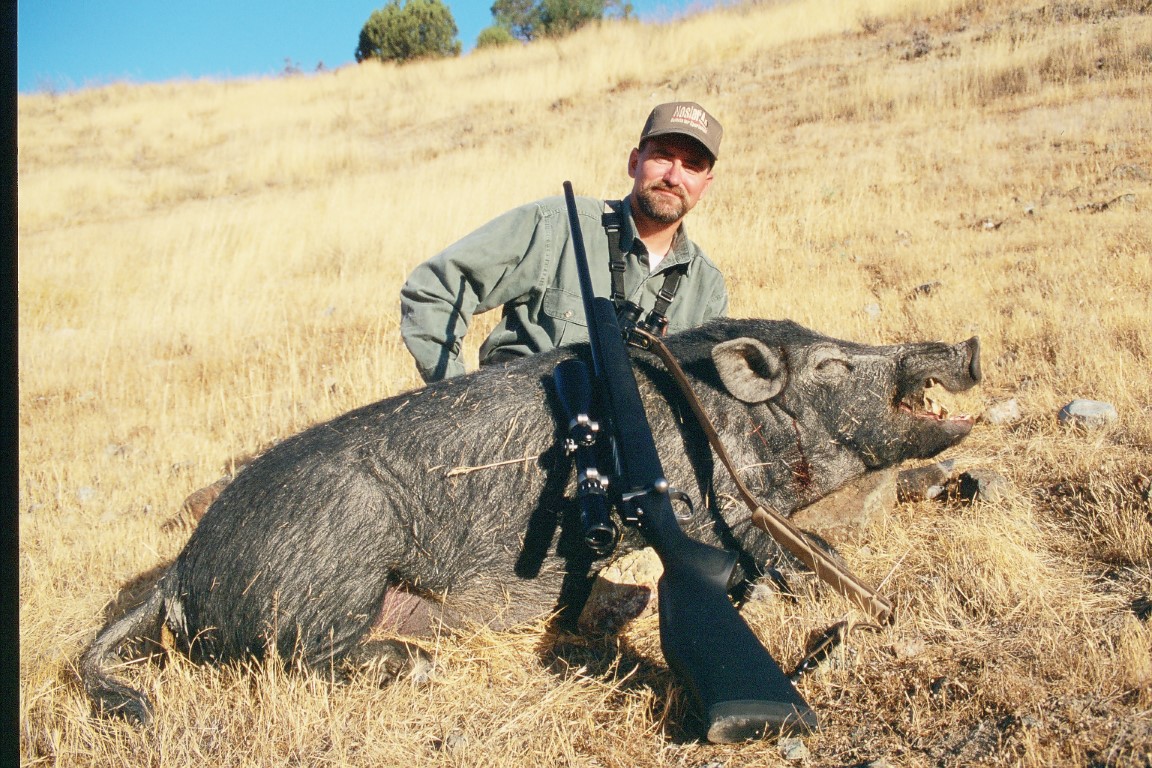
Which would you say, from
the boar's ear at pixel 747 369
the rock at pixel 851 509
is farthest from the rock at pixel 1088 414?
the boar's ear at pixel 747 369

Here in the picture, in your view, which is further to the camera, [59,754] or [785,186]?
[785,186]

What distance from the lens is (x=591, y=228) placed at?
5.03m

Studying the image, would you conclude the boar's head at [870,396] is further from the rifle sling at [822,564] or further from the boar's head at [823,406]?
the rifle sling at [822,564]

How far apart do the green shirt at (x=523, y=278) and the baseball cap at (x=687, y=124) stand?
501mm

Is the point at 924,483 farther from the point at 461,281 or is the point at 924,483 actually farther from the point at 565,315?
the point at 461,281

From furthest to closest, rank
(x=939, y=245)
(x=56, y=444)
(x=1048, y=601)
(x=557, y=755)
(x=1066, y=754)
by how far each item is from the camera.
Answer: (x=939, y=245) < (x=56, y=444) < (x=1048, y=601) < (x=557, y=755) < (x=1066, y=754)

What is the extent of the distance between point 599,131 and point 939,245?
29.7 feet

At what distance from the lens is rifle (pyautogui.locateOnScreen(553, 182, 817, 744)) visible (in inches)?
98.9

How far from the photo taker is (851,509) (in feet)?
14.0

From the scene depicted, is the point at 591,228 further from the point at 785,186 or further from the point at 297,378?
the point at 785,186

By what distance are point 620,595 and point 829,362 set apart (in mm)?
1522

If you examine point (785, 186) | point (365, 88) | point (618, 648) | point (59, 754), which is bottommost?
point (59, 754)

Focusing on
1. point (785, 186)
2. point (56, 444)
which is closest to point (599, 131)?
point (785, 186)

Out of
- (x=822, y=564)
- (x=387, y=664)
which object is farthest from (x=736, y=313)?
(x=387, y=664)
